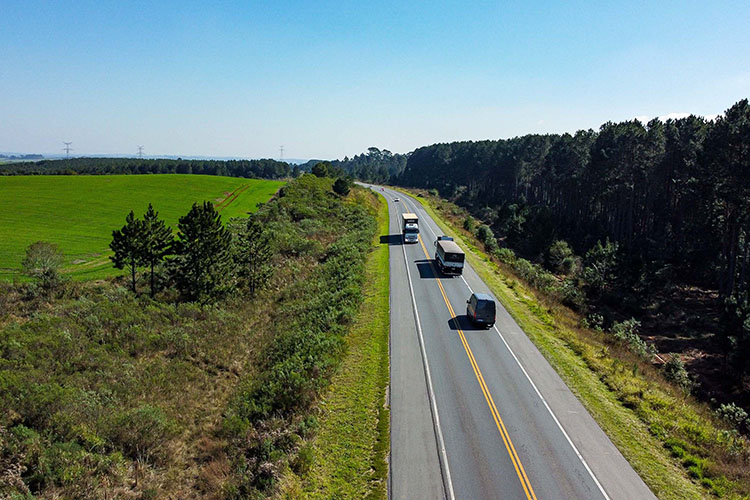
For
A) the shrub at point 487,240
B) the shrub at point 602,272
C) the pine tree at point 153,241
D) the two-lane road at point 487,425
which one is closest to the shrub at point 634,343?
the two-lane road at point 487,425

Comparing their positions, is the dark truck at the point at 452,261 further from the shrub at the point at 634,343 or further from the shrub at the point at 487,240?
the shrub at the point at 487,240

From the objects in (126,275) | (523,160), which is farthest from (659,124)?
(126,275)

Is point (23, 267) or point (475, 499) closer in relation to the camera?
point (475, 499)

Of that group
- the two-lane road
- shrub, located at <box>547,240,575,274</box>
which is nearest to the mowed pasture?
the two-lane road

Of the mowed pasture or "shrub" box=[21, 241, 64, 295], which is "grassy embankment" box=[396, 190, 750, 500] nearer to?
"shrub" box=[21, 241, 64, 295]

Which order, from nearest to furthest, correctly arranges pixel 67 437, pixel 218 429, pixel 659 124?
pixel 67 437 → pixel 218 429 → pixel 659 124

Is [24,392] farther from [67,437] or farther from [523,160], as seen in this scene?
[523,160]

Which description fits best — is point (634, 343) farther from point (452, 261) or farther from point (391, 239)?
point (391, 239)
